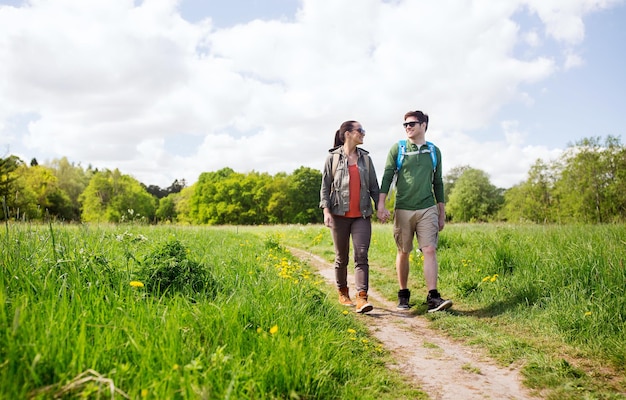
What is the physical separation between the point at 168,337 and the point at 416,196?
166 inches

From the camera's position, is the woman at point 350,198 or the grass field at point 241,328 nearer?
the grass field at point 241,328

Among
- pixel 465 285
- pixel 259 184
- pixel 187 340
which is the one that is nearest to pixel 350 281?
pixel 465 285

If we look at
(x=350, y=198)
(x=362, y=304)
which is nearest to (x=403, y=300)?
(x=362, y=304)

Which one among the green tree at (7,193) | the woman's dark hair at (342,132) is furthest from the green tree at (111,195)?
the woman's dark hair at (342,132)

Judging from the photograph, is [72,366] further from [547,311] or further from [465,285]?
[465,285]

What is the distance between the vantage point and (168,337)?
2.69m

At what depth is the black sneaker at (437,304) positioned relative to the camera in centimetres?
554

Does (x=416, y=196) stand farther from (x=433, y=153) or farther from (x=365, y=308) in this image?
(x=365, y=308)

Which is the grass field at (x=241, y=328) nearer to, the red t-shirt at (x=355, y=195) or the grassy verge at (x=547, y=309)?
the grassy verge at (x=547, y=309)

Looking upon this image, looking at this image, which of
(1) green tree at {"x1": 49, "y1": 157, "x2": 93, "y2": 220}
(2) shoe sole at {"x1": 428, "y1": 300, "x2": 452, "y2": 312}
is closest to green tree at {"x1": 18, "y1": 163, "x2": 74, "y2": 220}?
(1) green tree at {"x1": 49, "y1": 157, "x2": 93, "y2": 220}

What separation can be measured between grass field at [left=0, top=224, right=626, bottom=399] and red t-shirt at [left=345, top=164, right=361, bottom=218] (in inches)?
57.1

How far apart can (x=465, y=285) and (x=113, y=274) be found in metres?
5.22

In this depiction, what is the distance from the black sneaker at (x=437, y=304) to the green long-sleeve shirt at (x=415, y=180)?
1.34 m

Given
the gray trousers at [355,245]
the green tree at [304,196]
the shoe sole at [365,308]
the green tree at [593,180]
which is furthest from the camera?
the green tree at [304,196]
